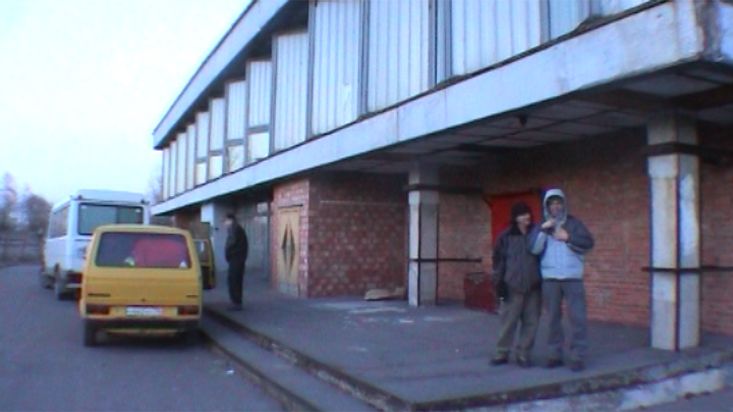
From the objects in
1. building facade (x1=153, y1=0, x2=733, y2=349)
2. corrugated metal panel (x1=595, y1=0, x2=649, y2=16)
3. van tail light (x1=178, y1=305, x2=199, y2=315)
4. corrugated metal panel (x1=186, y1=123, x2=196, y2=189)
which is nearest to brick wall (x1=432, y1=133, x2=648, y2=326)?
building facade (x1=153, y1=0, x2=733, y2=349)

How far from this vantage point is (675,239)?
7.65 m

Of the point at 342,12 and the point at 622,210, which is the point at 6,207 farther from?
the point at 622,210

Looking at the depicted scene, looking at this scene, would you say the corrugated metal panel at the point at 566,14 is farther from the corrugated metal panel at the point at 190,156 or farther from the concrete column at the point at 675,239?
the corrugated metal panel at the point at 190,156

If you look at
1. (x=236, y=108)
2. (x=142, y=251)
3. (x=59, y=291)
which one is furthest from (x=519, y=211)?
(x=236, y=108)

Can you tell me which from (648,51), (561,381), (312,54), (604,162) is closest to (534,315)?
(561,381)

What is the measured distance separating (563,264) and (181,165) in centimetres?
2889

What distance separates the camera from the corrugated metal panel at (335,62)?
45.1 ft

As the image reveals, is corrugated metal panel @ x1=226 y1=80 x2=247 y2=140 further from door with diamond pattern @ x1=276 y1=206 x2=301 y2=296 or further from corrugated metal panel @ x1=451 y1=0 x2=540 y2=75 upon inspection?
corrugated metal panel @ x1=451 y1=0 x2=540 y2=75

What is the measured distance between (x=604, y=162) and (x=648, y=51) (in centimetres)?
419

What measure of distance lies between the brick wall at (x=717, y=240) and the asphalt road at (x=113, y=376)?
17.8 feet

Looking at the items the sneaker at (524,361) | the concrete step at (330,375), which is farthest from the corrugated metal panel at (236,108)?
the sneaker at (524,361)

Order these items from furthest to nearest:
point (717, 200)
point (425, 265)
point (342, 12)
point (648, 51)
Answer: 1. point (342, 12)
2. point (425, 265)
3. point (717, 200)
4. point (648, 51)

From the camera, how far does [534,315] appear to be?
725 cm

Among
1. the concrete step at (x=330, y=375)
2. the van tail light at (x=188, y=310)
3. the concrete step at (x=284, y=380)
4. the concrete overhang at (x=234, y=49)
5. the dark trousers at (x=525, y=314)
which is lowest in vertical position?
the concrete step at (x=284, y=380)
